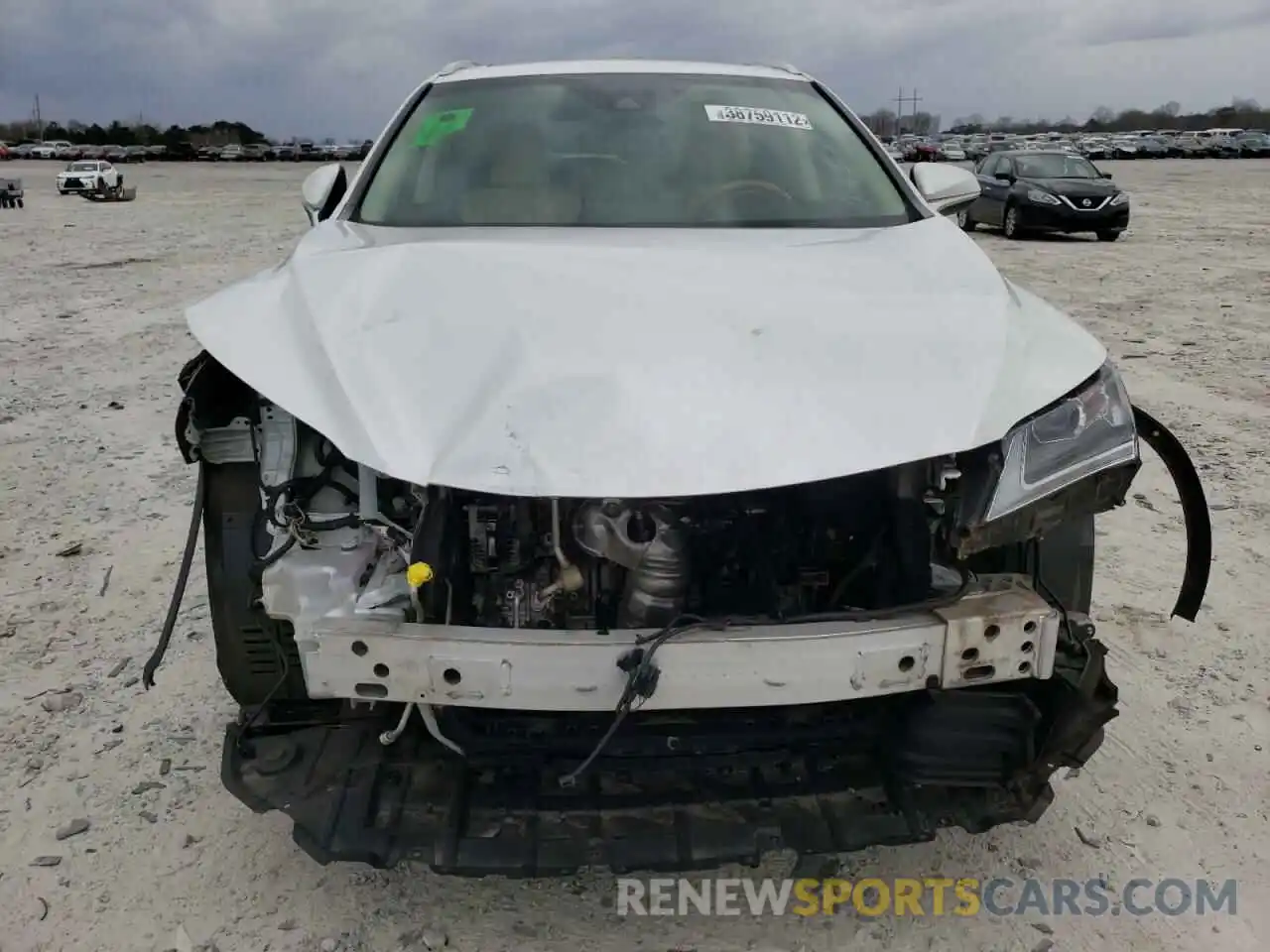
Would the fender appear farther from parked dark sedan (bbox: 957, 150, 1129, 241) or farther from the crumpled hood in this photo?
parked dark sedan (bbox: 957, 150, 1129, 241)

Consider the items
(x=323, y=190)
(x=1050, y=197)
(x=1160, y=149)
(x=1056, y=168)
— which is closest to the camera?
(x=323, y=190)

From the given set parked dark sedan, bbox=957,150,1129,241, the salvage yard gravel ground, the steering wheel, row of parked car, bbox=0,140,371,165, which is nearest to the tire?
parked dark sedan, bbox=957,150,1129,241

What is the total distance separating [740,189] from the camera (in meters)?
3.00

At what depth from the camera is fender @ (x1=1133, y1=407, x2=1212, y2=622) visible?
2121 mm

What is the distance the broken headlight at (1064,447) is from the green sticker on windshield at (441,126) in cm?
209

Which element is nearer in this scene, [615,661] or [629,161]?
[615,661]

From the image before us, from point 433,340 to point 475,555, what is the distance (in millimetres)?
421

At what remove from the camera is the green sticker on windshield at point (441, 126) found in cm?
324

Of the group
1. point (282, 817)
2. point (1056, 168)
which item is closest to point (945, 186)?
point (282, 817)

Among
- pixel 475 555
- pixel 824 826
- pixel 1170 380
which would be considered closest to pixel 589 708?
pixel 475 555

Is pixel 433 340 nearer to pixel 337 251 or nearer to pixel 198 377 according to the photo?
pixel 198 377

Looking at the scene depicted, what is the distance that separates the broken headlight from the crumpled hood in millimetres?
46

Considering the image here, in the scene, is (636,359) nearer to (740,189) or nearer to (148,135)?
(740,189)

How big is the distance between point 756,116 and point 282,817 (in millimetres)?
2410
